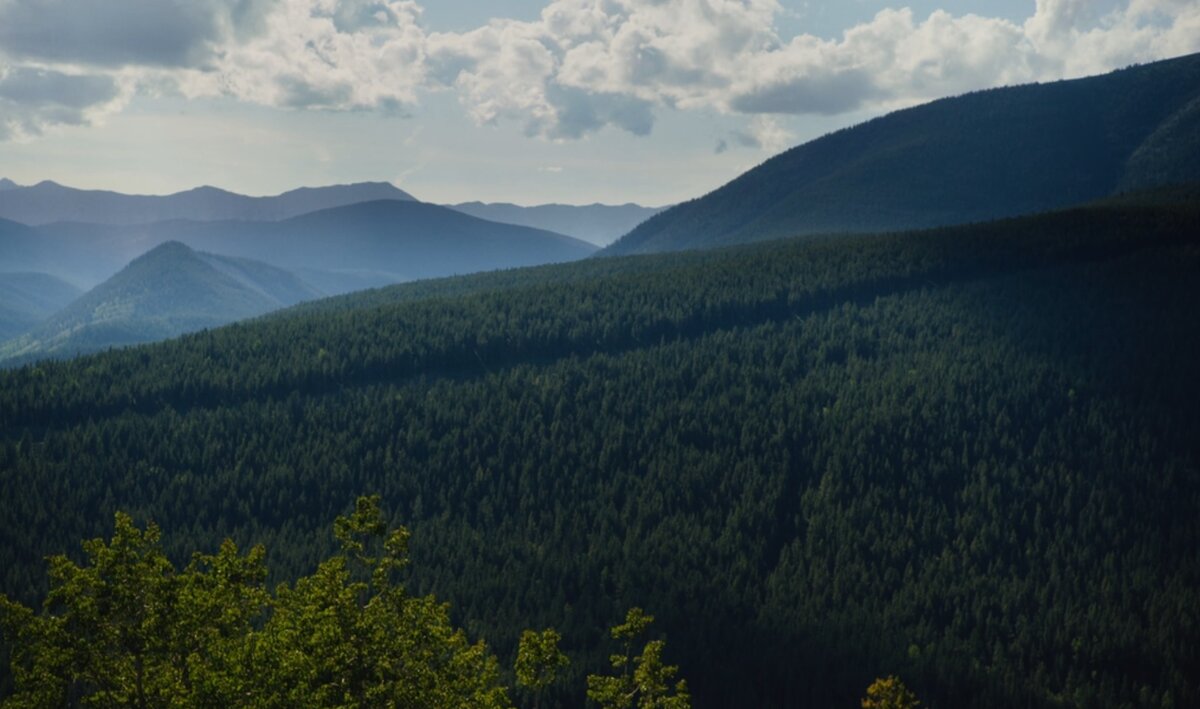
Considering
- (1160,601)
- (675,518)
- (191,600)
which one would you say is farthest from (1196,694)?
(191,600)

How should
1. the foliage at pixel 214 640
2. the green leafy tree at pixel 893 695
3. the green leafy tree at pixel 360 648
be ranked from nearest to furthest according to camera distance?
the foliage at pixel 214 640, the green leafy tree at pixel 360 648, the green leafy tree at pixel 893 695

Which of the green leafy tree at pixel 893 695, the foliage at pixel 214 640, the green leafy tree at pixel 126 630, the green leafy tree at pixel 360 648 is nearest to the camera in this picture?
the green leafy tree at pixel 126 630

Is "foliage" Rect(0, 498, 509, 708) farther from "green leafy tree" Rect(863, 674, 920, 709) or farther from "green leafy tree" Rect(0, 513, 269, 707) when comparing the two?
"green leafy tree" Rect(863, 674, 920, 709)

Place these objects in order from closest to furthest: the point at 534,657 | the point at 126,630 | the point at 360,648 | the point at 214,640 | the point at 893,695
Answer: the point at 126,630 → the point at 214,640 → the point at 360,648 → the point at 534,657 → the point at 893,695

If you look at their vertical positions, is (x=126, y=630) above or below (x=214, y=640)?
above

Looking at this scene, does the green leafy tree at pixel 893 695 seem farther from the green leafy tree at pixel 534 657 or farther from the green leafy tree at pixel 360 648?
the green leafy tree at pixel 360 648

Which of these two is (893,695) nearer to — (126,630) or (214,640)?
(214,640)

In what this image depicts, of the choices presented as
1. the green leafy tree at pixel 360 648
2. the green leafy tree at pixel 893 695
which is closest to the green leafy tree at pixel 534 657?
the green leafy tree at pixel 360 648

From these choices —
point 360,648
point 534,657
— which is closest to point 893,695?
point 534,657

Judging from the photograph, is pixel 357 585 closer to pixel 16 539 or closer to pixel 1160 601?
pixel 1160 601

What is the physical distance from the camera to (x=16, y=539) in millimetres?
176250

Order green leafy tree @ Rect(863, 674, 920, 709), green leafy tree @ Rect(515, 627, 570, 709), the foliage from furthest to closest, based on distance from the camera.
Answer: green leafy tree @ Rect(863, 674, 920, 709) → green leafy tree @ Rect(515, 627, 570, 709) → the foliage

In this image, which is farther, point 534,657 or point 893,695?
point 893,695

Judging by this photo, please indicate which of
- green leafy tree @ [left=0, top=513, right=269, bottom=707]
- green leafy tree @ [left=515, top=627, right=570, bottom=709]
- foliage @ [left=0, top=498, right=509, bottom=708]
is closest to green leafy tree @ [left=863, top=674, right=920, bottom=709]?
green leafy tree @ [left=515, top=627, right=570, bottom=709]
